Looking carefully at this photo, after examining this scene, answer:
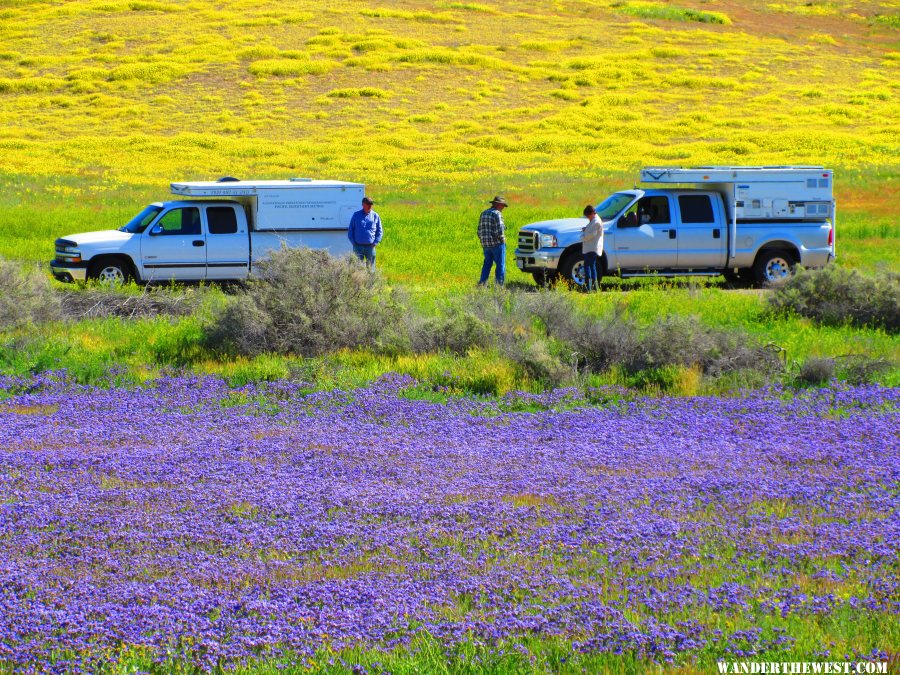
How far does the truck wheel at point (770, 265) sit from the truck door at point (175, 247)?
10601mm

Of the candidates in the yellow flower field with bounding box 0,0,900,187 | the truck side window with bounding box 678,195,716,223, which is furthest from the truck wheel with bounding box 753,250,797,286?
the yellow flower field with bounding box 0,0,900,187

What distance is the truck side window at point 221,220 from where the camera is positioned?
18828 mm

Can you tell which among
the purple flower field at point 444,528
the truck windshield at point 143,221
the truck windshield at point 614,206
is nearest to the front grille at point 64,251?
the truck windshield at point 143,221

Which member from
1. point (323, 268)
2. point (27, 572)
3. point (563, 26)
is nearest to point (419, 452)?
point (27, 572)

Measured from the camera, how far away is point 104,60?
67875 mm

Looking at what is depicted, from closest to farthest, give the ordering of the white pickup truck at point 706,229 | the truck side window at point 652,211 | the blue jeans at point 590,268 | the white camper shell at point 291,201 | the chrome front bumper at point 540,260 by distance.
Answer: the blue jeans at point 590,268
the white camper shell at point 291,201
the chrome front bumper at point 540,260
the white pickup truck at point 706,229
the truck side window at point 652,211

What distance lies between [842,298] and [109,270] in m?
12.1

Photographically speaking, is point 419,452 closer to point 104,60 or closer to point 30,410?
point 30,410

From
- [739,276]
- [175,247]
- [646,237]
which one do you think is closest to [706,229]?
[646,237]

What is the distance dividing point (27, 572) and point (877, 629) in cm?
432

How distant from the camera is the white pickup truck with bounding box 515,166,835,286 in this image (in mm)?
19562

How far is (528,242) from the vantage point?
64.9 feet

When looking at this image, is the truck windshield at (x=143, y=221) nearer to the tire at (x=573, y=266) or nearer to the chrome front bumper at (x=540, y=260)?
the chrome front bumper at (x=540, y=260)

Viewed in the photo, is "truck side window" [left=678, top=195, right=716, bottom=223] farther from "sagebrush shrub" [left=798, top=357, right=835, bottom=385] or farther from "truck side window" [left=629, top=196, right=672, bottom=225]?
"sagebrush shrub" [left=798, top=357, right=835, bottom=385]
